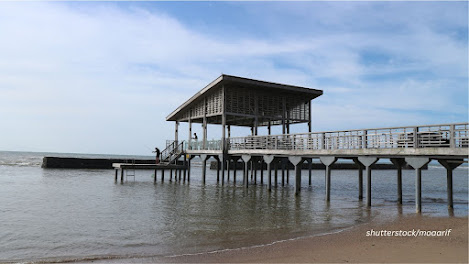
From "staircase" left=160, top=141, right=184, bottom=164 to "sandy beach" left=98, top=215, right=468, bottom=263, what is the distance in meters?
20.9

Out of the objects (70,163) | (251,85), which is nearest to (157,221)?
(251,85)

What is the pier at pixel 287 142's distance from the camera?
1297 cm

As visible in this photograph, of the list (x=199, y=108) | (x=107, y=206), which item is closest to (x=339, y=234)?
(x=107, y=206)

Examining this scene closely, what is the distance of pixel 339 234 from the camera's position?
10.4 m

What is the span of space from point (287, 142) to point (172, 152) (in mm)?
13586

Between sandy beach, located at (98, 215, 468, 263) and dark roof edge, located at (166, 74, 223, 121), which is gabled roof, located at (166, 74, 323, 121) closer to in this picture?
dark roof edge, located at (166, 74, 223, 121)

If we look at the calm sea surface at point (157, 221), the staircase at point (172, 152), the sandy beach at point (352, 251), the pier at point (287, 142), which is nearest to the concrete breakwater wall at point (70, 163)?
the staircase at point (172, 152)

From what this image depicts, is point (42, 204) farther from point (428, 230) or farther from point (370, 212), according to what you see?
point (428, 230)

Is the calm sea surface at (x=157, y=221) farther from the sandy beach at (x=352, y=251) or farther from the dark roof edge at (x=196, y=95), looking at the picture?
the dark roof edge at (x=196, y=95)

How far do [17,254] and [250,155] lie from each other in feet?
51.0

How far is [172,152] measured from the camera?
30.2 meters

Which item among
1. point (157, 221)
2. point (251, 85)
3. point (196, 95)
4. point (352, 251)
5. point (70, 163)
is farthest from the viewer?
point (70, 163)

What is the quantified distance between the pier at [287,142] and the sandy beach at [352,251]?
3.31 meters

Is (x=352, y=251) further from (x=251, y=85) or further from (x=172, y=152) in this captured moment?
(x=172, y=152)
